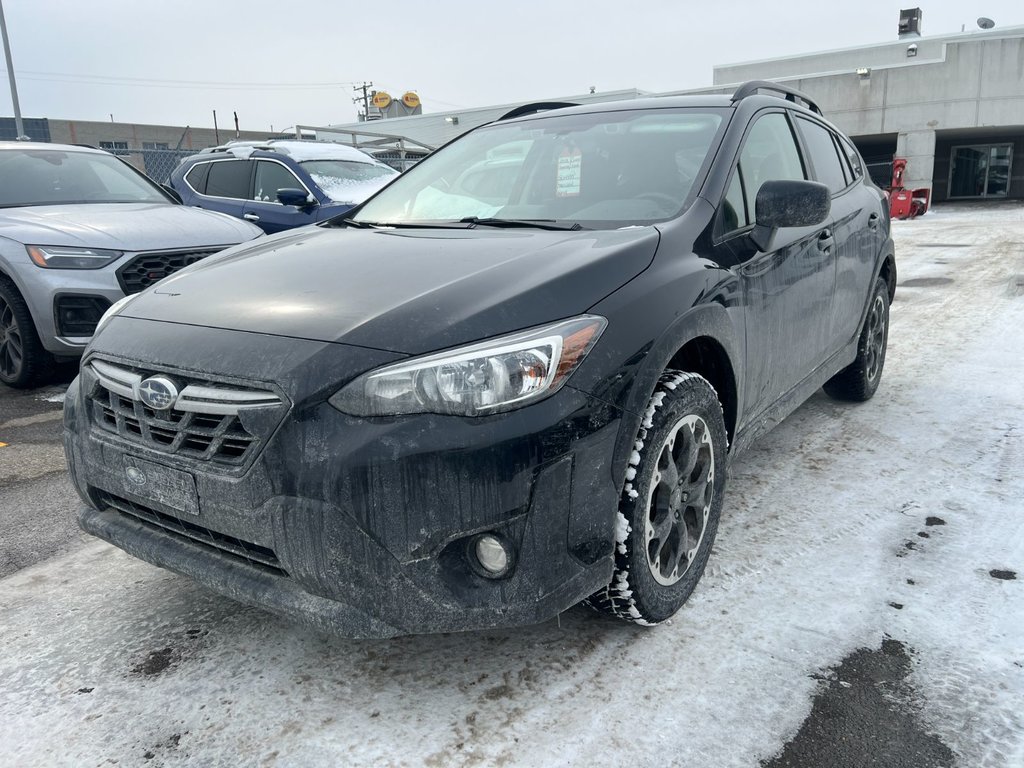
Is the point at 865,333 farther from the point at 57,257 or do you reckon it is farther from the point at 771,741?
the point at 57,257

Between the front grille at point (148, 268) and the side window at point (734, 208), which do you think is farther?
the front grille at point (148, 268)

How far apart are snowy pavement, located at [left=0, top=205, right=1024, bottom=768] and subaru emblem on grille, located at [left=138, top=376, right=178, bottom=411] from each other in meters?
0.81

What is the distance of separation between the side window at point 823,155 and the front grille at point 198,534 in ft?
10.0

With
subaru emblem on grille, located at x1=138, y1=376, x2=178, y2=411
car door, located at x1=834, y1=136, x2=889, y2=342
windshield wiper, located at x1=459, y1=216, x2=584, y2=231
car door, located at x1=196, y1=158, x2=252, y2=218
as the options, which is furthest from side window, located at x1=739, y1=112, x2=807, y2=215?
car door, located at x1=196, y1=158, x2=252, y2=218

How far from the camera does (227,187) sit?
9.18m

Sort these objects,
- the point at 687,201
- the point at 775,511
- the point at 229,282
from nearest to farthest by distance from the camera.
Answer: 1. the point at 229,282
2. the point at 687,201
3. the point at 775,511

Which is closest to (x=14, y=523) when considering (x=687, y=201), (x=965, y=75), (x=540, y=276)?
(x=540, y=276)

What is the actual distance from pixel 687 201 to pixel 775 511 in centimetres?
134

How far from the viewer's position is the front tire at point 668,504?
7.18ft

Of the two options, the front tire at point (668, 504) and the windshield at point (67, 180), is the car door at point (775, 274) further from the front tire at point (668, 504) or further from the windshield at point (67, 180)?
the windshield at point (67, 180)

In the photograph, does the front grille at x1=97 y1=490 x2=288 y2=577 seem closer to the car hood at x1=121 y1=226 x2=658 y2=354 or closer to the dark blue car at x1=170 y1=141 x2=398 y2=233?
the car hood at x1=121 y1=226 x2=658 y2=354

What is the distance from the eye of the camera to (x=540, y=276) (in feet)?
7.16

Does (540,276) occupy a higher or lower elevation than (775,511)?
higher

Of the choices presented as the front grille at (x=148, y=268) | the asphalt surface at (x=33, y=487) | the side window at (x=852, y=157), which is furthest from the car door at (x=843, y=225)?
the front grille at (x=148, y=268)
